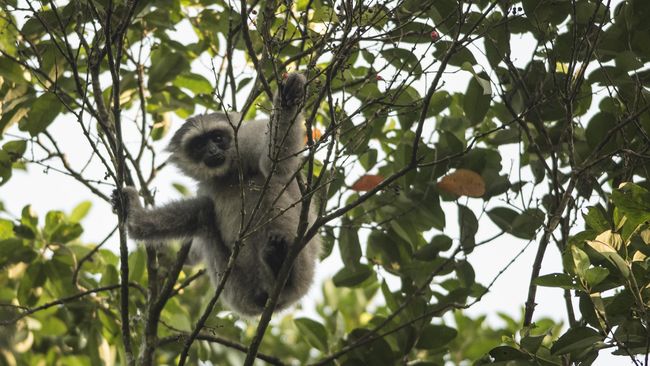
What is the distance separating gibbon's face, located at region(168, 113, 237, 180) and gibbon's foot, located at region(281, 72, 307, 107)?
1.61 metres

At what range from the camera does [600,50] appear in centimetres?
596

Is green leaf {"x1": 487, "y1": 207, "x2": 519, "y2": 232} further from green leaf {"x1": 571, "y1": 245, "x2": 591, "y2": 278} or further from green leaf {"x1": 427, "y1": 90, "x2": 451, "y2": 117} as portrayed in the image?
green leaf {"x1": 571, "y1": 245, "x2": 591, "y2": 278}

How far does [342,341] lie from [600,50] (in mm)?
3185

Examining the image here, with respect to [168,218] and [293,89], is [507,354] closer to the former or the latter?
[293,89]

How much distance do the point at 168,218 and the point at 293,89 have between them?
1941 millimetres

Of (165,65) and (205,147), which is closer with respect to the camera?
(165,65)

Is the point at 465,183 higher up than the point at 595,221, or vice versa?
the point at 465,183

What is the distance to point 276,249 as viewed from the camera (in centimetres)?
645

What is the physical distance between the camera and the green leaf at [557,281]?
4.55 metres

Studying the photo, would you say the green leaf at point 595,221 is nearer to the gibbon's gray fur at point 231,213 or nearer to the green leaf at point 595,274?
the green leaf at point 595,274

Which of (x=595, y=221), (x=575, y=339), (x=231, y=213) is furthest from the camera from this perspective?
(x=231, y=213)

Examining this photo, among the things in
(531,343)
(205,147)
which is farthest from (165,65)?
(531,343)

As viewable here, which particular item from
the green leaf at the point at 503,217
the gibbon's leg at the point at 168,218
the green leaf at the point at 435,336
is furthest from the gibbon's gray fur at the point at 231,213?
the green leaf at the point at 503,217

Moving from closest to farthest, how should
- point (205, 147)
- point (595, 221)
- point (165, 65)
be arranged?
1. point (595, 221)
2. point (165, 65)
3. point (205, 147)
